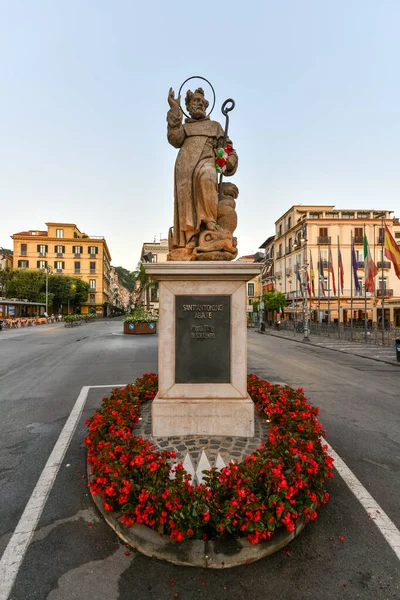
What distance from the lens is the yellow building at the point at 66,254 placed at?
7044cm

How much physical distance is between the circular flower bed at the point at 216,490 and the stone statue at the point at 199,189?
271 cm

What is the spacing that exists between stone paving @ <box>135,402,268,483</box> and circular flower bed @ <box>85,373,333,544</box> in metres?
0.34

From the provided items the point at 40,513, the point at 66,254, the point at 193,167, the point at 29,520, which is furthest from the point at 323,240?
the point at 66,254

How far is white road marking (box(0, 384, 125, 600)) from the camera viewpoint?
7.92ft

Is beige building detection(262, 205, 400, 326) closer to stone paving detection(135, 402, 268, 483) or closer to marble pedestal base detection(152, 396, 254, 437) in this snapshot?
marble pedestal base detection(152, 396, 254, 437)

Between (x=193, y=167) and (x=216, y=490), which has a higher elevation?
(x=193, y=167)

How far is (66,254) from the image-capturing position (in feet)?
239

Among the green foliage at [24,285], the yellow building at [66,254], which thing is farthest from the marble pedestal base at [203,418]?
the yellow building at [66,254]

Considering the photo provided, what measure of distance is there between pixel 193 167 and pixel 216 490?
4.31 m

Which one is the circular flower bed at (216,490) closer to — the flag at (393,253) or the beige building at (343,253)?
the flag at (393,253)

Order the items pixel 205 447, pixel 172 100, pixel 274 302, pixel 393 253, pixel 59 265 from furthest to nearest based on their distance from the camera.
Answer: pixel 59 265
pixel 274 302
pixel 393 253
pixel 172 100
pixel 205 447

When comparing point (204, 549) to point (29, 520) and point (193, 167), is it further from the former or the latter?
point (193, 167)

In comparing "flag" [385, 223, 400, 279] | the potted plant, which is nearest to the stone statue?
"flag" [385, 223, 400, 279]

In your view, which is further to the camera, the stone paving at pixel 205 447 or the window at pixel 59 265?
the window at pixel 59 265
